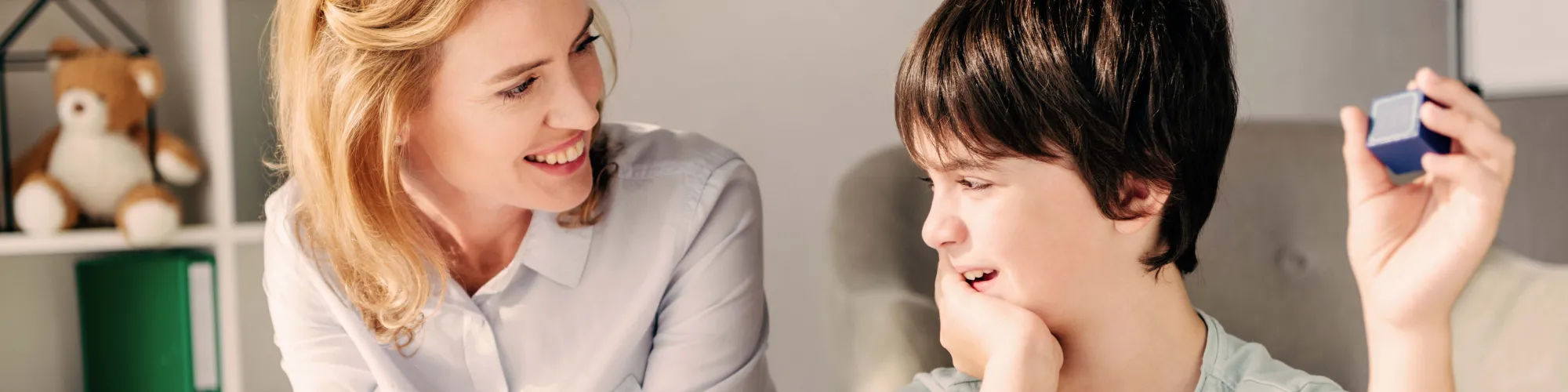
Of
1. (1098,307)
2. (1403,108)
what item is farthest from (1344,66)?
(1403,108)

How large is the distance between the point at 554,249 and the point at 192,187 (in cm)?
80

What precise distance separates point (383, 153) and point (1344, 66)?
1317mm

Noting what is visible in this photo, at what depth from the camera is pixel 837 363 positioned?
1.71 metres

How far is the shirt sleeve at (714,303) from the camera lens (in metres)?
1.19

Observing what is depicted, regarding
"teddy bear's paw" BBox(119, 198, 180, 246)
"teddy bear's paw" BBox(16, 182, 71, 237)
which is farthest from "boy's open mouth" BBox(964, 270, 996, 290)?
"teddy bear's paw" BBox(16, 182, 71, 237)

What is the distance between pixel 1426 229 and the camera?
0.71 metres

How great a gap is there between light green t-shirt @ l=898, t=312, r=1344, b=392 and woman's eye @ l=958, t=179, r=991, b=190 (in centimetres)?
22

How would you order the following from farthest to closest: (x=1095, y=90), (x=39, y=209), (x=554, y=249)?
1. (x=39, y=209)
2. (x=554, y=249)
3. (x=1095, y=90)

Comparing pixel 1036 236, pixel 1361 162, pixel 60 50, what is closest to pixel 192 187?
pixel 60 50

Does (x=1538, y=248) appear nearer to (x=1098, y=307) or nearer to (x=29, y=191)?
(x=1098, y=307)

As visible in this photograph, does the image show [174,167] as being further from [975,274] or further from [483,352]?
[975,274]

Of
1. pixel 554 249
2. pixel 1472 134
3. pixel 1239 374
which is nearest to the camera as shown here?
pixel 1472 134

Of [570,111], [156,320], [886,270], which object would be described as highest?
[570,111]

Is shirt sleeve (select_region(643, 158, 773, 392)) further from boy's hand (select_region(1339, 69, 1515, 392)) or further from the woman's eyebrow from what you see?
boy's hand (select_region(1339, 69, 1515, 392))
